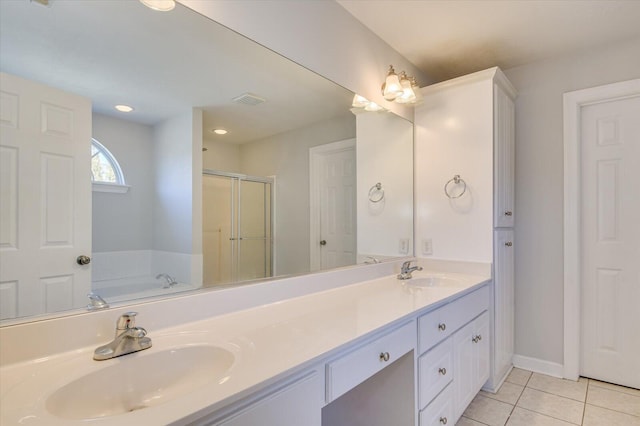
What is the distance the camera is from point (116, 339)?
89cm

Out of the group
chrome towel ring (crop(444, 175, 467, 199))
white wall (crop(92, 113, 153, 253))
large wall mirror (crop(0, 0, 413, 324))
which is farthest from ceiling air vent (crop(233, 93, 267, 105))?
chrome towel ring (crop(444, 175, 467, 199))

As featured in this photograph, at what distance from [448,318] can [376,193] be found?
90 cm

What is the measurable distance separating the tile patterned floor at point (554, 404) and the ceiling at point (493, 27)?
7.53ft

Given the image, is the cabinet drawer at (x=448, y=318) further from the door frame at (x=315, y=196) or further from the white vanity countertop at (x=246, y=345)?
the door frame at (x=315, y=196)

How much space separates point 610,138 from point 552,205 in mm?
563

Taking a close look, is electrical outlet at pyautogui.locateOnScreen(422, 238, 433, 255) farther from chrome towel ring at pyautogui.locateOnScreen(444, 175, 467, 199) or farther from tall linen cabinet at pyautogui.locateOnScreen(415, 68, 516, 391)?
chrome towel ring at pyautogui.locateOnScreen(444, 175, 467, 199)

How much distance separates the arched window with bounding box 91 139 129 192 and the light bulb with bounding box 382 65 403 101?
1596 mm

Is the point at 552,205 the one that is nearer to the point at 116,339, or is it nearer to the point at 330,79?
the point at 330,79

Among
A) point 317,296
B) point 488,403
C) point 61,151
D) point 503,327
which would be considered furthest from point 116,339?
point 503,327

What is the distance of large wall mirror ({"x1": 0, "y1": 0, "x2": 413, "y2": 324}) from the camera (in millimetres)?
863

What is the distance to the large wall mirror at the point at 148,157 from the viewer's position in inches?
34.0

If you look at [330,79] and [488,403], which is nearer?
[330,79]

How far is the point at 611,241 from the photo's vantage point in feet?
7.38

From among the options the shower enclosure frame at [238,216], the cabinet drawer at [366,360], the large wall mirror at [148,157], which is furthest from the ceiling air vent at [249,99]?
the cabinet drawer at [366,360]
